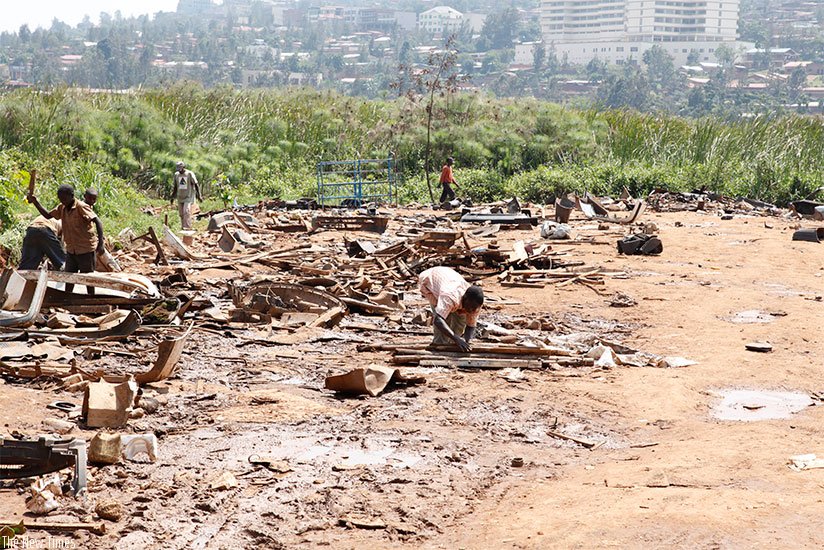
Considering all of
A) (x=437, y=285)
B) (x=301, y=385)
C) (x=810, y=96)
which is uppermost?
(x=437, y=285)

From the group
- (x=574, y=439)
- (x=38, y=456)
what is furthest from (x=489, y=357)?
(x=38, y=456)

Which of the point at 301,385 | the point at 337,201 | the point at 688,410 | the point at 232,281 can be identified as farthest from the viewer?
the point at 337,201

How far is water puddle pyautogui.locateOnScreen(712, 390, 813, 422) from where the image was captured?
30.7 ft

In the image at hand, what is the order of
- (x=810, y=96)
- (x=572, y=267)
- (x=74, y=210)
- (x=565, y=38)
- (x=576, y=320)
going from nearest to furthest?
1. (x=74, y=210)
2. (x=576, y=320)
3. (x=572, y=267)
4. (x=810, y=96)
5. (x=565, y=38)

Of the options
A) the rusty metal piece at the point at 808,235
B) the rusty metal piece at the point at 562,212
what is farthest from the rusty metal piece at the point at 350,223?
the rusty metal piece at the point at 808,235

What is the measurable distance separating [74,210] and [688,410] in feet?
24.0

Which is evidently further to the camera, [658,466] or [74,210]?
[74,210]

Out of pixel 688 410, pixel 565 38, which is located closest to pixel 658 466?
pixel 688 410

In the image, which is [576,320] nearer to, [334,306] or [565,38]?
[334,306]

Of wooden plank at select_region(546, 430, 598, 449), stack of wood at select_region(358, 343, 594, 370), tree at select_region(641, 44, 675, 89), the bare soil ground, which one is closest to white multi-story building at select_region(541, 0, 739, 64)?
tree at select_region(641, 44, 675, 89)

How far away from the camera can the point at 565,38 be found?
623ft

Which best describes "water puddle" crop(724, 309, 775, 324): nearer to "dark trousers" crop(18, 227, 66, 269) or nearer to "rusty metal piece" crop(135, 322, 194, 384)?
"rusty metal piece" crop(135, 322, 194, 384)

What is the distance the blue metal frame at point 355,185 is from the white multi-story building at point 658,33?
14007cm

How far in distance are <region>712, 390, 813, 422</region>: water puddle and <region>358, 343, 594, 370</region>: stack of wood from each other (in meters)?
1.54
